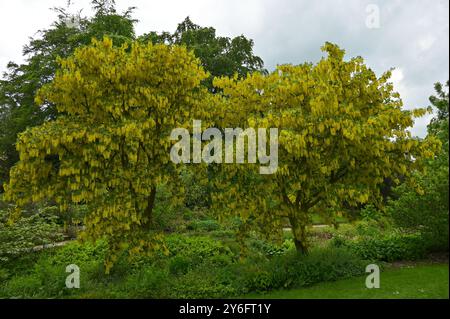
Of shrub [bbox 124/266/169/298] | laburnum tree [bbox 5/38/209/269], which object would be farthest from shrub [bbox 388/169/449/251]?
shrub [bbox 124/266/169/298]

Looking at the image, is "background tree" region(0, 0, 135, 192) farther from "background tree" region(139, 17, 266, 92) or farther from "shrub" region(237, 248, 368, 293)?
"shrub" region(237, 248, 368, 293)

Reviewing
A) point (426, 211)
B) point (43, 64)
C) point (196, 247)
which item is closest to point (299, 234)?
point (426, 211)

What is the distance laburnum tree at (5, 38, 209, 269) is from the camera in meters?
9.91

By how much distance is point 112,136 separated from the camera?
33.0 ft

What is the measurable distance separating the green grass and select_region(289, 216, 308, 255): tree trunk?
4.51 feet

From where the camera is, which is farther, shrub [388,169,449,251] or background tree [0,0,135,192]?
background tree [0,0,135,192]

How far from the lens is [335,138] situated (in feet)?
32.6

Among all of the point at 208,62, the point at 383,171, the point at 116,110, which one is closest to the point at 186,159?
the point at 116,110

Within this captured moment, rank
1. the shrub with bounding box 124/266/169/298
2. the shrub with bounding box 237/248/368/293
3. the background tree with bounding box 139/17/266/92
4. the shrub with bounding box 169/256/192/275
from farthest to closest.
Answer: the background tree with bounding box 139/17/266/92
the shrub with bounding box 169/256/192/275
the shrub with bounding box 237/248/368/293
the shrub with bounding box 124/266/169/298

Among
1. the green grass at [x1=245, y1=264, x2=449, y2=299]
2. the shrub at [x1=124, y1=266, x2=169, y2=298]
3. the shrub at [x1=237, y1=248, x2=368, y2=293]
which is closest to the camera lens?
the green grass at [x1=245, y1=264, x2=449, y2=299]

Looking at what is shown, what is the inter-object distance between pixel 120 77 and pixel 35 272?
744 cm

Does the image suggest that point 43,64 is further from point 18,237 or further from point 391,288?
point 391,288

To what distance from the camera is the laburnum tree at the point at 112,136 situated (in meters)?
9.91
